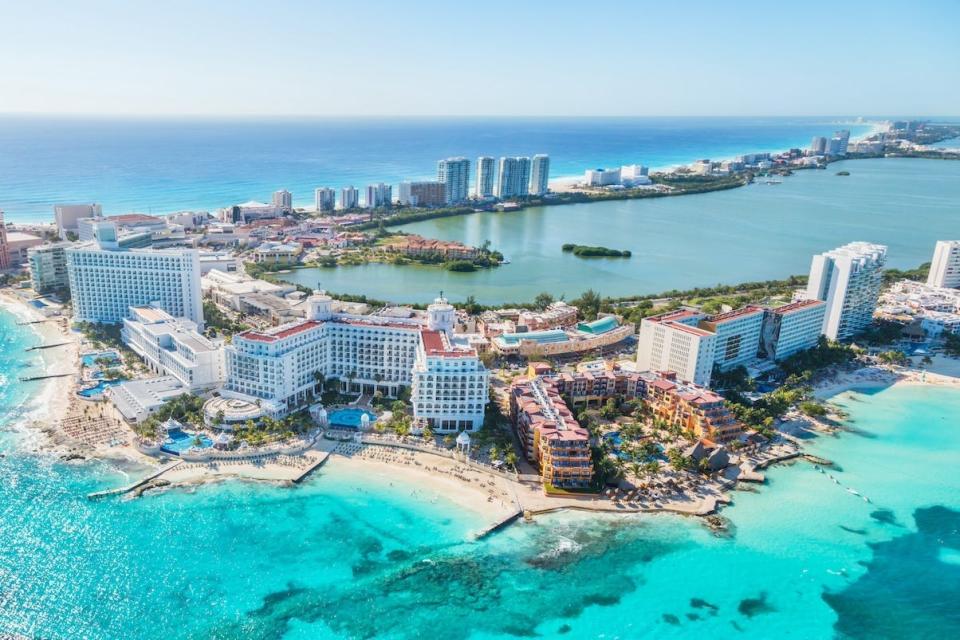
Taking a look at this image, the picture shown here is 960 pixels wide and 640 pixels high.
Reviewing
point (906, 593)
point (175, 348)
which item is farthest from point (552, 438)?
point (175, 348)

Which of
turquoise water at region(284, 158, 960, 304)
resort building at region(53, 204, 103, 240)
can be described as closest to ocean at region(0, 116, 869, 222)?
resort building at region(53, 204, 103, 240)

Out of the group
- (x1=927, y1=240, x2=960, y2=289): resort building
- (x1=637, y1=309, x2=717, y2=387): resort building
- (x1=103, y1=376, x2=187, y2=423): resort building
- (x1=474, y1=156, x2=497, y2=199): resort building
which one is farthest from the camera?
(x1=474, y1=156, x2=497, y2=199): resort building

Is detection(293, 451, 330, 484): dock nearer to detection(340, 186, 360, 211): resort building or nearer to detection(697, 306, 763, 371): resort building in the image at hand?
detection(697, 306, 763, 371): resort building

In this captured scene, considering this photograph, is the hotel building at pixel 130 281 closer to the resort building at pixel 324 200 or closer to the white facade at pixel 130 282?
the white facade at pixel 130 282

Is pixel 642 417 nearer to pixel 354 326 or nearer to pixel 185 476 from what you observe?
pixel 354 326

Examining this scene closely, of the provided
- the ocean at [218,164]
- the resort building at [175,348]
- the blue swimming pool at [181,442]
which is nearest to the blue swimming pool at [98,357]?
the resort building at [175,348]

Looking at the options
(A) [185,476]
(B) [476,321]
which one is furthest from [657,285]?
(A) [185,476]
